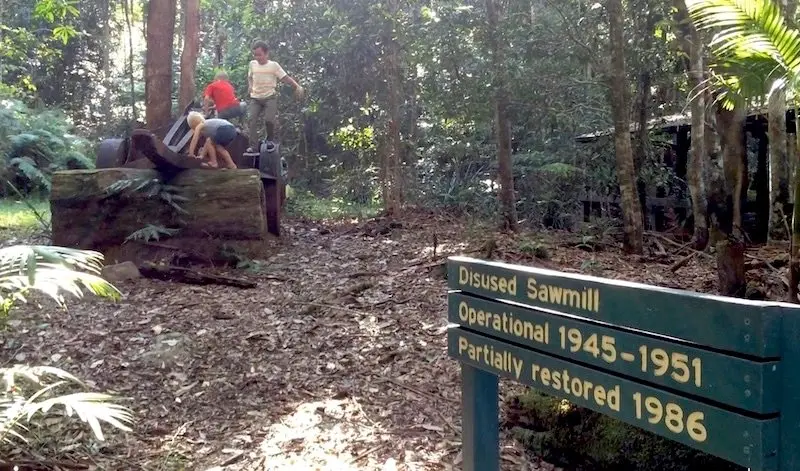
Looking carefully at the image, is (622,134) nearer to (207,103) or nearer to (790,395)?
(207,103)

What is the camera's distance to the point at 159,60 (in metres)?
10.2

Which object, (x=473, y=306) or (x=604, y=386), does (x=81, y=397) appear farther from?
(x=604, y=386)

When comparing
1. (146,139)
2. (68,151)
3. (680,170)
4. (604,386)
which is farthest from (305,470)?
(68,151)

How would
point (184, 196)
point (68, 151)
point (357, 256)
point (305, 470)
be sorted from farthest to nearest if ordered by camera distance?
1. point (68, 151)
2. point (357, 256)
3. point (184, 196)
4. point (305, 470)

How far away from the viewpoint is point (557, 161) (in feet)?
49.1

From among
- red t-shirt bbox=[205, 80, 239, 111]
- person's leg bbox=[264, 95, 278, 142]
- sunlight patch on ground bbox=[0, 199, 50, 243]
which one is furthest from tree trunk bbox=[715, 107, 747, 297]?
sunlight patch on ground bbox=[0, 199, 50, 243]

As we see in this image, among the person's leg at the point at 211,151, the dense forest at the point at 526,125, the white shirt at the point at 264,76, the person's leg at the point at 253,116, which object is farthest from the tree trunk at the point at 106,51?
the person's leg at the point at 211,151

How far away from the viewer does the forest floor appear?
4.54 meters

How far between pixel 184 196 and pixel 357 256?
231cm

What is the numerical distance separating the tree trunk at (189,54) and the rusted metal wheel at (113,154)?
3708 mm

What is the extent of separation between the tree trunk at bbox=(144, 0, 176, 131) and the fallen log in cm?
306

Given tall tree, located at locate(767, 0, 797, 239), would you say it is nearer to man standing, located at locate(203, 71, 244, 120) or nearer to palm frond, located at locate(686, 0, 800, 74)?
palm frond, located at locate(686, 0, 800, 74)

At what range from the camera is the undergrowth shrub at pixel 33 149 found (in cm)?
1866

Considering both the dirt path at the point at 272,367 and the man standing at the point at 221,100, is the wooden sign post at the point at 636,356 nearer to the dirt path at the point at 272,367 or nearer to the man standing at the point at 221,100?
the dirt path at the point at 272,367
